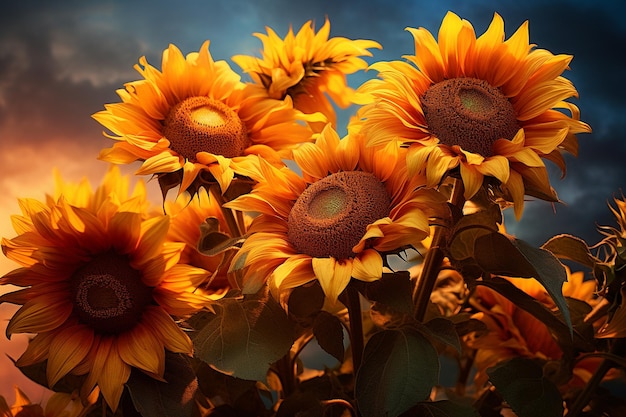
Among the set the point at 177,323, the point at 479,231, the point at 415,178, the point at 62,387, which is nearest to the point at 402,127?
the point at 415,178

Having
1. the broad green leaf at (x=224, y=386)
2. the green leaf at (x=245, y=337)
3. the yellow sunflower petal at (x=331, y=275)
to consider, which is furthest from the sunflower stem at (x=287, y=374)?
the yellow sunflower petal at (x=331, y=275)

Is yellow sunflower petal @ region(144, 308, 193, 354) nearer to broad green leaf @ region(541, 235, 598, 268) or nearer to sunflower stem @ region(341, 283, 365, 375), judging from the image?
sunflower stem @ region(341, 283, 365, 375)

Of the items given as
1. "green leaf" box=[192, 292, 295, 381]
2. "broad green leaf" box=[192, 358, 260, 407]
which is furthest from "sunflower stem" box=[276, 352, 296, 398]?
"green leaf" box=[192, 292, 295, 381]

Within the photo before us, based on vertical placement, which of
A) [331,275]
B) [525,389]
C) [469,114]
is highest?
[469,114]

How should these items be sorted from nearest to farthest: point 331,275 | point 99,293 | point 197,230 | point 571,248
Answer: point 331,275 → point 99,293 → point 571,248 → point 197,230

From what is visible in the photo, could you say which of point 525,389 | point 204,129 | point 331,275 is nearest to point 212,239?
point 204,129

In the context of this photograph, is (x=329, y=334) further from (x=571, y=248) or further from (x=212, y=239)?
(x=571, y=248)
